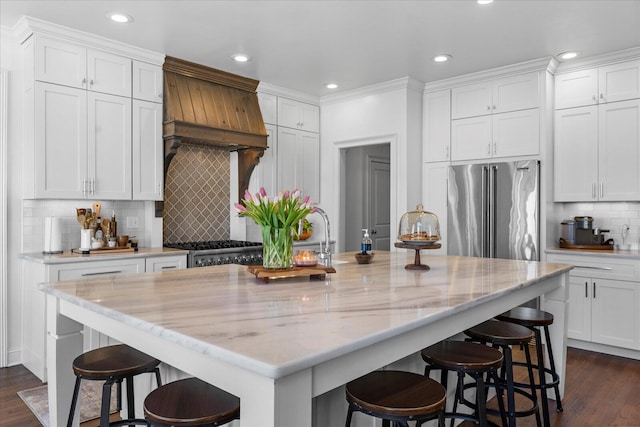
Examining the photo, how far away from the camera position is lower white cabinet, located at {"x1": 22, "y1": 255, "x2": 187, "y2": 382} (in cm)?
338

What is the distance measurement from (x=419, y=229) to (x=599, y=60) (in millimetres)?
2896

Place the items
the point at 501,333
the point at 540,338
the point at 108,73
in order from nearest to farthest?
the point at 501,333 < the point at 540,338 < the point at 108,73

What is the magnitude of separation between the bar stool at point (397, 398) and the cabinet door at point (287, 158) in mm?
3912

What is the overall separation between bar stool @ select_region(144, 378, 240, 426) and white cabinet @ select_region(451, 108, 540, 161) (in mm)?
3978

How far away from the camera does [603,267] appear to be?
13.3 feet

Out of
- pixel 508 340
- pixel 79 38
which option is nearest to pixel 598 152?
pixel 508 340

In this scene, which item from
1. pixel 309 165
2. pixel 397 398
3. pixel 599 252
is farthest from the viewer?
pixel 309 165

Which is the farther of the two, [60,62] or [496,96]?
[496,96]

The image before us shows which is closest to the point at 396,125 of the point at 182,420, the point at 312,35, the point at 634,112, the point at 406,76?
the point at 406,76

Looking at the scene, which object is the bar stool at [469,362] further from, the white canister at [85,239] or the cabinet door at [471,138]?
the cabinet door at [471,138]

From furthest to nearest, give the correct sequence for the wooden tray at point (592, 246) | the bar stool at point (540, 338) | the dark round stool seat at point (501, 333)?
the wooden tray at point (592, 246) → the bar stool at point (540, 338) → the dark round stool seat at point (501, 333)

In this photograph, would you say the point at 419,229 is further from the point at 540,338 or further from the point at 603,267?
the point at 603,267

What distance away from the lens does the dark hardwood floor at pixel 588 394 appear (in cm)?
275

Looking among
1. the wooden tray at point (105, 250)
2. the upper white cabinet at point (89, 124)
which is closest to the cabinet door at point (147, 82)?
the upper white cabinet at point (89, 124)
